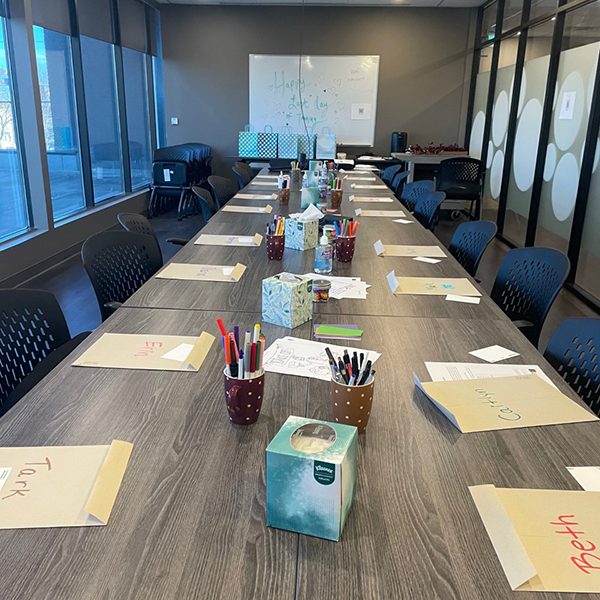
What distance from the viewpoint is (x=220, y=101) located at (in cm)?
816

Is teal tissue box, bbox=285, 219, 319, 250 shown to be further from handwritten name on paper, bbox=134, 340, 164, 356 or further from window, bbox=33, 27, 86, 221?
window, bbox=33, 27, 86, 221

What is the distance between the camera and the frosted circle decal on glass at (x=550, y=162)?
196 inches

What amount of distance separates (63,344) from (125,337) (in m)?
0.37

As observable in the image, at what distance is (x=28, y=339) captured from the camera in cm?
179

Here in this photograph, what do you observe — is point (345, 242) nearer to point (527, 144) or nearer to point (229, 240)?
point (229, 240)

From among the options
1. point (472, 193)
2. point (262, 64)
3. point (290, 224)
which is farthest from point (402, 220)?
point (262, 64)

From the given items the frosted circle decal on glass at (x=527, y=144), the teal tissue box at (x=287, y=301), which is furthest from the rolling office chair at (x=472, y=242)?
the frosted circle decal on glass at (x=527, y=144)

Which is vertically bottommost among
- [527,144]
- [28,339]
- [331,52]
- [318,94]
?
[28,339]

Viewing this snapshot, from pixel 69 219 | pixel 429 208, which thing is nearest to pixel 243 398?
pixel 429 208

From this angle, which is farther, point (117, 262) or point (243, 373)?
point (117, 262)

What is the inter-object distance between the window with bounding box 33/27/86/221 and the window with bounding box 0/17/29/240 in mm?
414

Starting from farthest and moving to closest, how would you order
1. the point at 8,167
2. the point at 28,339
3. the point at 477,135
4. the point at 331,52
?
the point at 331,52, the point at 477,135, the point at 8,167, the point at 28,339

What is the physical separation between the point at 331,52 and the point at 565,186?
437 cm

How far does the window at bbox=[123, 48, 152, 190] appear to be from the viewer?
23.7ft
